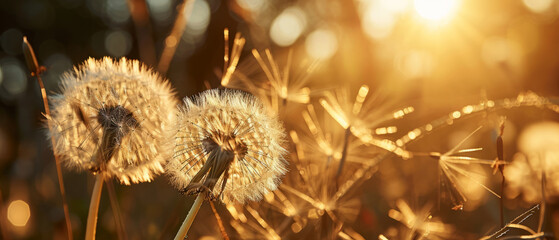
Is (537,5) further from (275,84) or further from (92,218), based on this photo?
(92,218)

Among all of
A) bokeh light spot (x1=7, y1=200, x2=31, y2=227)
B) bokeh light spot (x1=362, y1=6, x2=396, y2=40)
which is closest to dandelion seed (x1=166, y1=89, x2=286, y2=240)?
bokeh light spot (x1=7, y1=200, x2=31, y2=227)

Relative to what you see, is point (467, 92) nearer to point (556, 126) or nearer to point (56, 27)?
point (556, 126)

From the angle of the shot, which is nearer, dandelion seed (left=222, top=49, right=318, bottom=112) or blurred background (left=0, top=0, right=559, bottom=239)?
dandelion seed (left=222, top=49, right=318, bottom=112)

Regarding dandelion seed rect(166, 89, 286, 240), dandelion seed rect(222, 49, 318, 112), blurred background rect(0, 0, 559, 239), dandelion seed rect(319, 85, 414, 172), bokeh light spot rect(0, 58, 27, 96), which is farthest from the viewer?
bokeh light spot rect(0, 58, 27, 96)

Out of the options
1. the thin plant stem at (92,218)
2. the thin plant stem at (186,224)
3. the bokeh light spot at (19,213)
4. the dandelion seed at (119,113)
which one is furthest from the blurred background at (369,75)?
the thin plant stem at (186,224)

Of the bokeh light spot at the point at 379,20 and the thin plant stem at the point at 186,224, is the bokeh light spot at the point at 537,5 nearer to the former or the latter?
the bokeh light spot at the point at 379,20

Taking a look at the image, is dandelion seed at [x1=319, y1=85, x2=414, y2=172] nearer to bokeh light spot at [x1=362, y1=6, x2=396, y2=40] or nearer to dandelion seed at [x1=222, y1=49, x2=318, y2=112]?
dandelion seed at [x1=222, y1=49, x2=318, y2=112]
